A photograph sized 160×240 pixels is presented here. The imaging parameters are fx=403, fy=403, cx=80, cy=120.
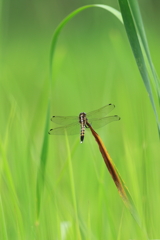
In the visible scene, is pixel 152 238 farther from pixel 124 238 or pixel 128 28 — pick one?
pixel 128 28

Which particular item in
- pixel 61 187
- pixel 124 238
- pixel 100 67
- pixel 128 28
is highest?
pixel 100 67

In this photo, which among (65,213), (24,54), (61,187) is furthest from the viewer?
(24,54)

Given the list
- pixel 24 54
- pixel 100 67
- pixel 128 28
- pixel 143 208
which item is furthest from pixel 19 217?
pixel 100 67

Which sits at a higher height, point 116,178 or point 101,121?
point 101,121

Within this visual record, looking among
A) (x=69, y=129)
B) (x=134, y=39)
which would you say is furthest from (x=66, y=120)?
(x=134, y=39)

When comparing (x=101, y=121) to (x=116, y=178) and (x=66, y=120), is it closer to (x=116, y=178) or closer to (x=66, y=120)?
(x=66, y=120)

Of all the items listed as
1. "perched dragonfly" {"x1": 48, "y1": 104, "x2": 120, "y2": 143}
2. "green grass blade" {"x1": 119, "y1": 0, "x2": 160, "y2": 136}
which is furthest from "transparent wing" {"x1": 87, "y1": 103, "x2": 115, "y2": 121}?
"green grass blade" {"x1": 119, "y1": 0, "x2": 160, "y2": 136}

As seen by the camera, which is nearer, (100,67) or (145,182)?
(145,182)

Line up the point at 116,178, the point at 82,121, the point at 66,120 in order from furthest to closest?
the point at 66,120 < the point at 82,121 < the point at 116,178

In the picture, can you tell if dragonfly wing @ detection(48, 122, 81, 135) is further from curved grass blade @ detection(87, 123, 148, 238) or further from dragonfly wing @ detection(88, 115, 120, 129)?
curved grass blade @ detection(87, 123, 148, 238)

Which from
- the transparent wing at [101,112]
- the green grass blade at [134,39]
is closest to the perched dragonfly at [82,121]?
the transparent wing at [101,112]
